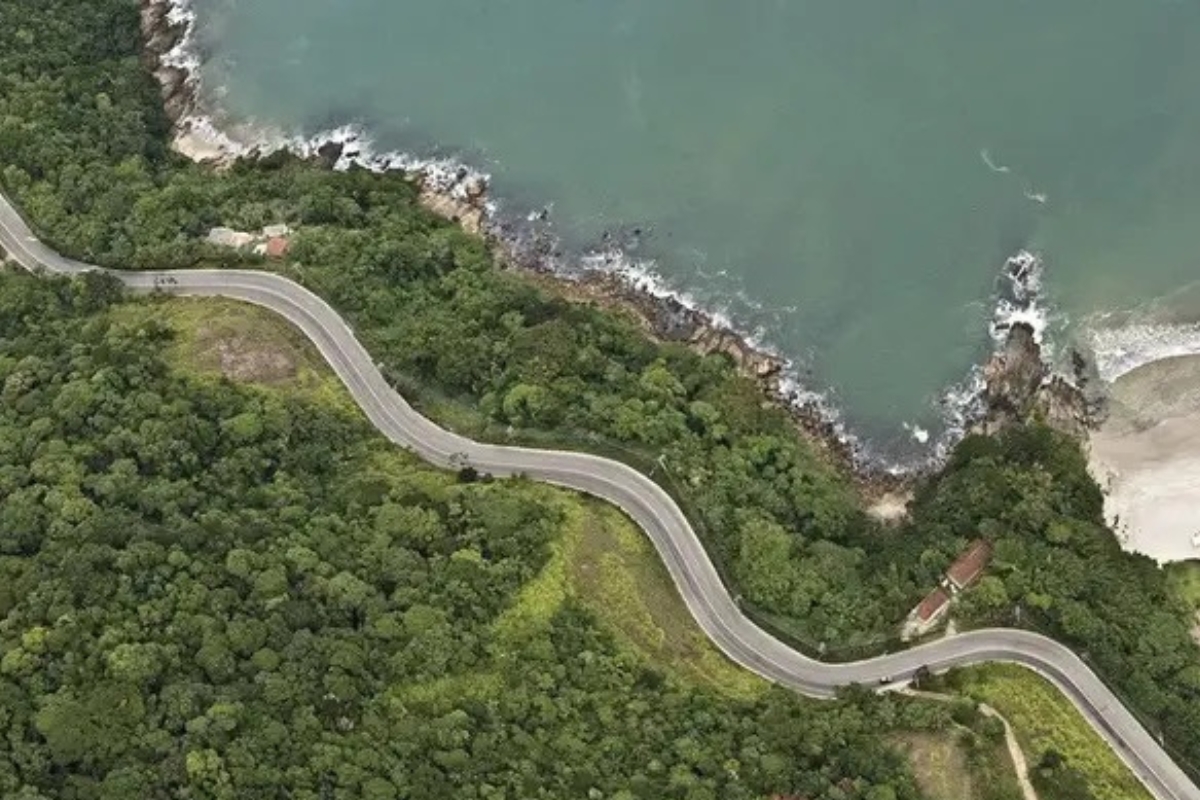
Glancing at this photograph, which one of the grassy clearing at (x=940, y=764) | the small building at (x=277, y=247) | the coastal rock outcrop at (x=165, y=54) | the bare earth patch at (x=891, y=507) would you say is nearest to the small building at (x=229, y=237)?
the small building at (x=277, y=247)

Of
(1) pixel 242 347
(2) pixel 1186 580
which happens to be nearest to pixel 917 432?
(2) pixel 1186 580

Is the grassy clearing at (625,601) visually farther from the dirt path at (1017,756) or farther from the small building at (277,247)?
the small building at (277,247)

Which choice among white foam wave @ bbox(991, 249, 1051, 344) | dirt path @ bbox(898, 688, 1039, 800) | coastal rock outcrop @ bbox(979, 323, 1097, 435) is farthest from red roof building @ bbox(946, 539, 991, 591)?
white foam wave @ bbox(991, 249, 1051, 344)

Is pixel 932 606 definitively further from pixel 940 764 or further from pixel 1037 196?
pixel 1037 196

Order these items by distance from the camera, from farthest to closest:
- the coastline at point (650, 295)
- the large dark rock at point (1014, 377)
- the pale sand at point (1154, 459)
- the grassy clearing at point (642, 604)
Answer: the coastline at point (650, 295) → the large dark rock at point (1014, 377) → the pale sand at point (1154, 459) → the grassy clearing at point (642, 604)

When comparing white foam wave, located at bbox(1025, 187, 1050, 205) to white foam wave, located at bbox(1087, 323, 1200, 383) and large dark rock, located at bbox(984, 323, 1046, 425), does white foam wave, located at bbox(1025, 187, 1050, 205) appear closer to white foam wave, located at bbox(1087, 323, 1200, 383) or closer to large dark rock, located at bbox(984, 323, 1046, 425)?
large dark rock, located at bbox(984, 323, 1046, 425)
